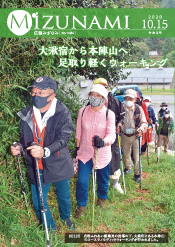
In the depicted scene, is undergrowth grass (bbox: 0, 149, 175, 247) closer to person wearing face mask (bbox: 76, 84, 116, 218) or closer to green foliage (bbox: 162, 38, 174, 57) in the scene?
person wearing face mask (bbox: 76, 84, 116, 218)

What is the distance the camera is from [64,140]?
280 cm

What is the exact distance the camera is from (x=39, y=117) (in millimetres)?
2848

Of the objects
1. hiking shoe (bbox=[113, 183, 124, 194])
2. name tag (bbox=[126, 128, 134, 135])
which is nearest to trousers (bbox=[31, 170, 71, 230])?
hiking shoe (bbox=[113, 183, 124, 194])

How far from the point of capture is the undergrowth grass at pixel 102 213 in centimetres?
298

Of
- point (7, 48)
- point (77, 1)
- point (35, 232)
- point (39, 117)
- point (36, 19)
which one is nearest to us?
point (39, 117)

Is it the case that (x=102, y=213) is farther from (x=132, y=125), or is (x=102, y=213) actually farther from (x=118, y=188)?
(x=132, y=125)

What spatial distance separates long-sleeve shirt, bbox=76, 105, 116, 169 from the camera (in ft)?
11.3

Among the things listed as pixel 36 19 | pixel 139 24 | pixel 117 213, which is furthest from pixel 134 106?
pixel 36 19

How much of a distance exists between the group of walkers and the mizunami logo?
106cm

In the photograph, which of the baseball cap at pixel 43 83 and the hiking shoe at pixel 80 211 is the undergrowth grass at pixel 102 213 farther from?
the baseball cap at pixel 43 83

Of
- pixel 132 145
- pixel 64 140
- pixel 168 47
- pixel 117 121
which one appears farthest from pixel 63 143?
pixel 168 47

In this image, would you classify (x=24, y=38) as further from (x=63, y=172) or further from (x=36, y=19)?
(x=63, y=172)

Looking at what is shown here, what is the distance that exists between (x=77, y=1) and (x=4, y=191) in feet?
11.7

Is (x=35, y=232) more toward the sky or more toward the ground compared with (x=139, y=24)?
more toward the ground
